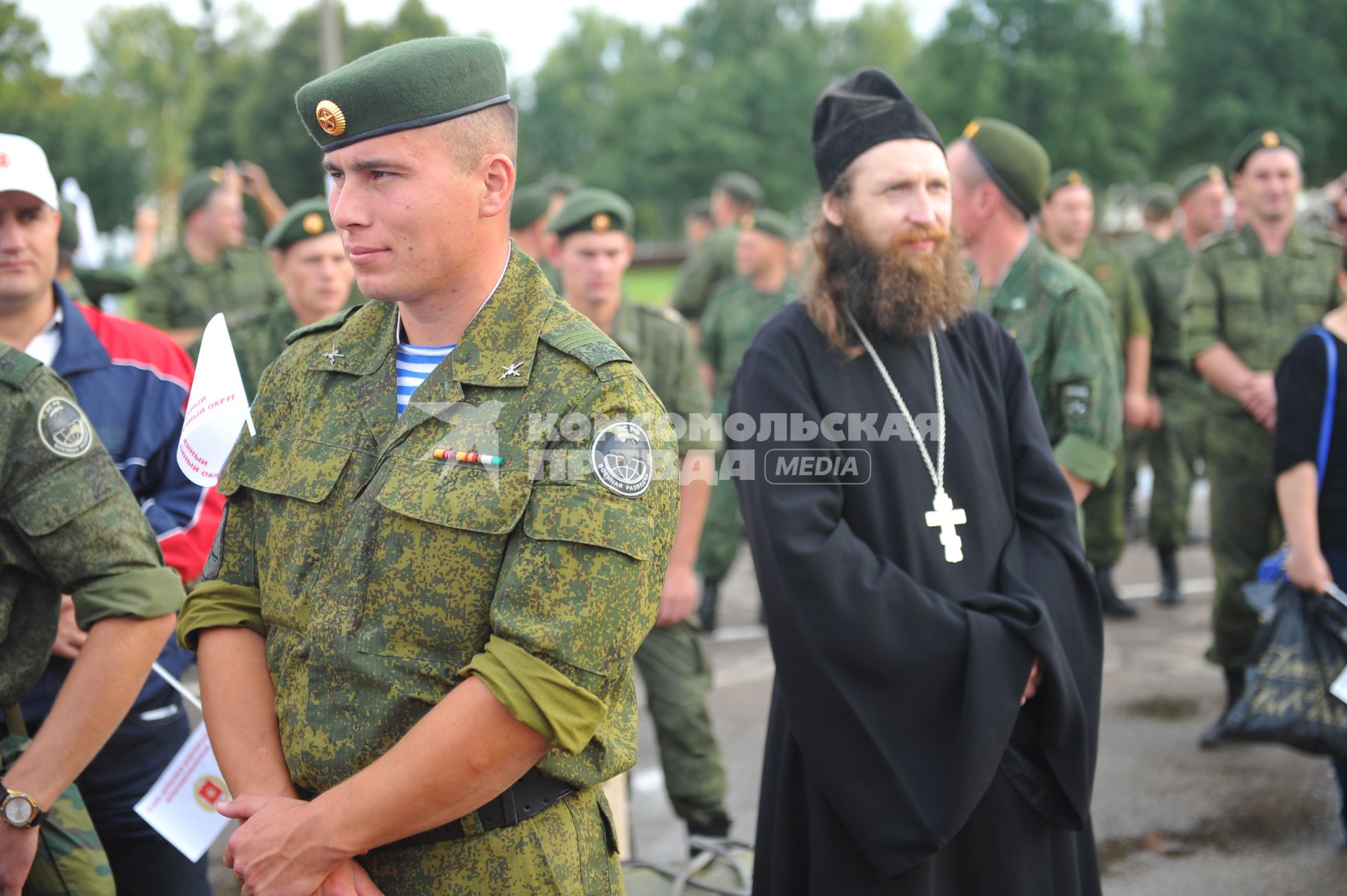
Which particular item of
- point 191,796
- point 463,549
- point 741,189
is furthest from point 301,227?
point 741,189

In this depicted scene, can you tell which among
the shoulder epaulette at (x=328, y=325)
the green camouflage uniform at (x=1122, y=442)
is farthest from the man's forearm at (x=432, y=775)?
the green camouflage uniform at (x=1122, y=442)

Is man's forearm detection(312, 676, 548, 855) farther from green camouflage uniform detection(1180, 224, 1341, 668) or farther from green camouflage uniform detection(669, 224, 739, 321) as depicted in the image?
green camouflage uniform detection(669, 224, 739, 321)

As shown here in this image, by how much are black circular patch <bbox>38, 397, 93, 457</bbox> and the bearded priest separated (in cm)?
144

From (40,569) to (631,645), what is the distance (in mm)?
1298

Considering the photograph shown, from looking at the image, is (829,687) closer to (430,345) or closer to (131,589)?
(430,345)

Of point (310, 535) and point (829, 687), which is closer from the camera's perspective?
point (310, 535)

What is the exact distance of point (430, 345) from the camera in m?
2.07

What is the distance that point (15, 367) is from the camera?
2.37 meters

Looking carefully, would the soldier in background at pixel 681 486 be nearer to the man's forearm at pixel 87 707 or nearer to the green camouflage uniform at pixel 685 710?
the green camouflage uniform at pixel 685 710

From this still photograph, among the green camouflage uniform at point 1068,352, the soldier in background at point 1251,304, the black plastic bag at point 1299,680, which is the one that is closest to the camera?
the green camouflage uniform at point 1068,352

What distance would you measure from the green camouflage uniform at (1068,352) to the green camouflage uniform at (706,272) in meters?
6.25

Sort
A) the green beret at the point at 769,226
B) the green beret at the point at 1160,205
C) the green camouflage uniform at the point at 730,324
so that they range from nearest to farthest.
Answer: the green camouflage uniform at the point at 730,324
the green beret at the point at 769,226
the green beret at the point at 1160,205

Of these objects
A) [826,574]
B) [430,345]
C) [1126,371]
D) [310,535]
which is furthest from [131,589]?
[1126,371]

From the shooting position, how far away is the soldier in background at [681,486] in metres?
4.34
